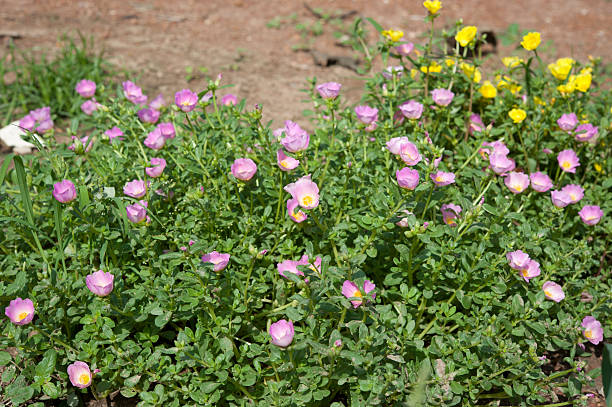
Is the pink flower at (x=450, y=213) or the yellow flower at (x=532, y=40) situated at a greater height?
the yellow flower at (x=532, y=40)

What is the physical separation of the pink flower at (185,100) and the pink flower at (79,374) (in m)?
1.05

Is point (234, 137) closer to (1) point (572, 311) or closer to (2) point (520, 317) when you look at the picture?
(2) point (520, 317)

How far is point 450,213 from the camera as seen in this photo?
2195 mm

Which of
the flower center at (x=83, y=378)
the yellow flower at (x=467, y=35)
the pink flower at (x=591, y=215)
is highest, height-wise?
the yellow flower at (x=467, y=35)

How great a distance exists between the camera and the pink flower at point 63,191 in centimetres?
190

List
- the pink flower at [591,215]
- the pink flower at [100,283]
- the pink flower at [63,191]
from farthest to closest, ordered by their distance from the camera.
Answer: the pink flower at [591,215]
the pink flower at [63,191]
the pink flower at [100,283]

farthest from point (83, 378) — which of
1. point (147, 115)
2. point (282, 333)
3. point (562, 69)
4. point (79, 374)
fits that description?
point (562, 69)

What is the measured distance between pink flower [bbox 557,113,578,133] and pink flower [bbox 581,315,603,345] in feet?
3.18

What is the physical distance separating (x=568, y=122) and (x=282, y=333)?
1.78 metres

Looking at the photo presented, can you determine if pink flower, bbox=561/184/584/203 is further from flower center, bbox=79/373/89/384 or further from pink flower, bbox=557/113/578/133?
flower center, bbox=79/373/89/384

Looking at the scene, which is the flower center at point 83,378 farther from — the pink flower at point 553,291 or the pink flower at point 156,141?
the pink flower at point 553,291

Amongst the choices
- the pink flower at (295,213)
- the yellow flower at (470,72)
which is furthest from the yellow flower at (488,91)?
the pink flower at (295,213)

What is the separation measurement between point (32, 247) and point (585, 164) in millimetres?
2717

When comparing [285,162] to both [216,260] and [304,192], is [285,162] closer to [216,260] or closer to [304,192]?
[304,192]
